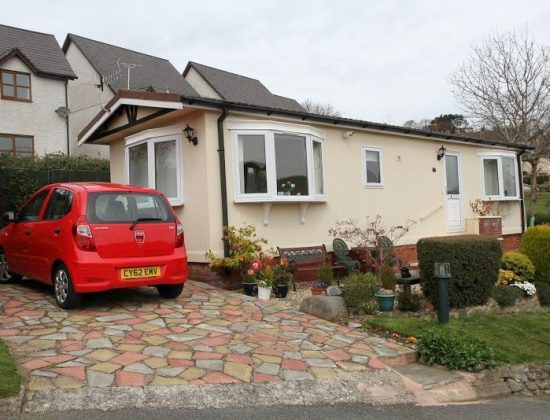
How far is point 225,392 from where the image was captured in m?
4.62

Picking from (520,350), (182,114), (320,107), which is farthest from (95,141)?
(320,107)

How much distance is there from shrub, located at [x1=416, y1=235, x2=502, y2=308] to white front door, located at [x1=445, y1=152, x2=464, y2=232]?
22.9ft

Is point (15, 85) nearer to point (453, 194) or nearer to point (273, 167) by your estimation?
point (273, 167)

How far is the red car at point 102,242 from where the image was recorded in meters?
6.66

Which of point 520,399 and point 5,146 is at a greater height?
point 5,146

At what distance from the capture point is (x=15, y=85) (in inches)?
926

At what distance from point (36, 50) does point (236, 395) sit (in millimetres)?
25878

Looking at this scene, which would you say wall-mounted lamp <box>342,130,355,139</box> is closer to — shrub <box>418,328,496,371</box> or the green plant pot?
the green plant pot

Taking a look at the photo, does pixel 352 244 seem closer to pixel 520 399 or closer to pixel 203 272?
pixel 203 272

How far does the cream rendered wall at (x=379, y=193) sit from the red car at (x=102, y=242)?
2.32 meters

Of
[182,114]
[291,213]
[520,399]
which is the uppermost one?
[182,114]

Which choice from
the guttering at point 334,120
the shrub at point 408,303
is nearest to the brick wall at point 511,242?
the guttering at point 334,120

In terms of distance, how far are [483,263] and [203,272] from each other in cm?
494

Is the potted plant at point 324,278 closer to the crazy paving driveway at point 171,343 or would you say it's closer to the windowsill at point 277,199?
the crazy paving driveway at point 171,343
